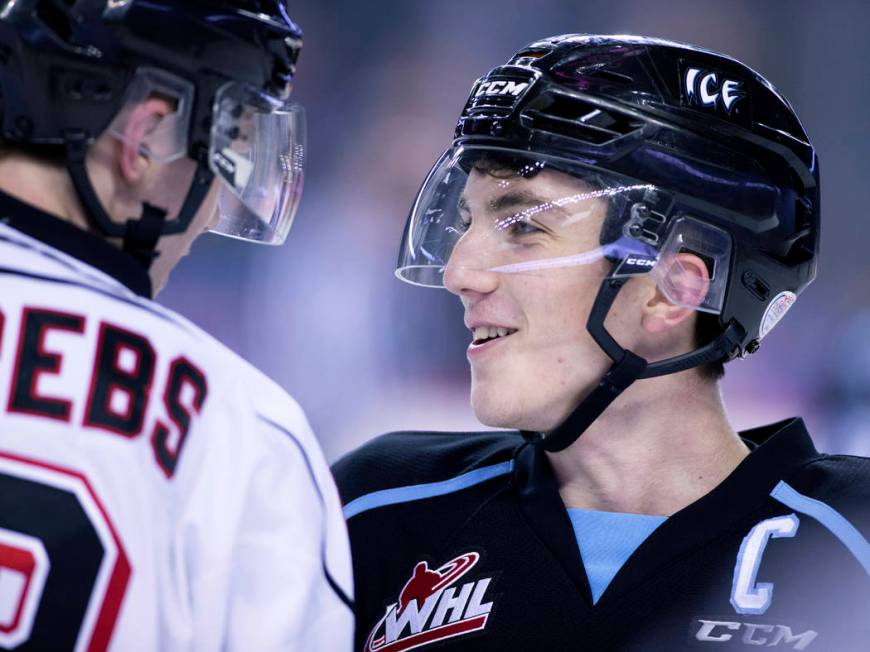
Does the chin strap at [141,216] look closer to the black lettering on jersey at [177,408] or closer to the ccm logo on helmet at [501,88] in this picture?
the black lettering on jersey at [177,408]

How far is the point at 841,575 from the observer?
1.51m

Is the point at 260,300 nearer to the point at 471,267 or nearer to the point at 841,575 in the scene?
the point at 471,267

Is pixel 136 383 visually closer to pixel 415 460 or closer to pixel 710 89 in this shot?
pixel 415 460

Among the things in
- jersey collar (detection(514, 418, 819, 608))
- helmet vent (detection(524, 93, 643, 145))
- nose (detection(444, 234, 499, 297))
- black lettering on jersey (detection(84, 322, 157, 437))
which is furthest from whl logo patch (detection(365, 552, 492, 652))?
black lettering on jersey (detection(84, 322, 157, 437))

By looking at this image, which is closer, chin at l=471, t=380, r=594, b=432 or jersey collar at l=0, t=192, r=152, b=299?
jersey collar at l=0, t=192, r=152, b=299

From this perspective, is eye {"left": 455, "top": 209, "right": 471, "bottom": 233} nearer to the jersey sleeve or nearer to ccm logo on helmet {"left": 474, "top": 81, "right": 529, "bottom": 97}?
ccm logo on helmet {"left": 474, "top": 81, "right": 529, "bottom": 97}

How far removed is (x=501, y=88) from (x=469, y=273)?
0.99 ft

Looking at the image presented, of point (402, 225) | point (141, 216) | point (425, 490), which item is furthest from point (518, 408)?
point (402, 225)

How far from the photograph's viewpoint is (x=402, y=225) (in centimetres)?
460

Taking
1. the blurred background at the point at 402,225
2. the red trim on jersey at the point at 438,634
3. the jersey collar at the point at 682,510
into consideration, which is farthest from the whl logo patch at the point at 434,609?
the blurred background at the point at 402,225

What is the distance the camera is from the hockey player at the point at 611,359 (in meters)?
1.59

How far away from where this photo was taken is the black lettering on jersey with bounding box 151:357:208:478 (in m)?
1.00

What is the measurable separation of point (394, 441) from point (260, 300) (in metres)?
2.44

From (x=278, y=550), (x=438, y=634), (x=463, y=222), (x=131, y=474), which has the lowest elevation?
(x=438, y=634)
